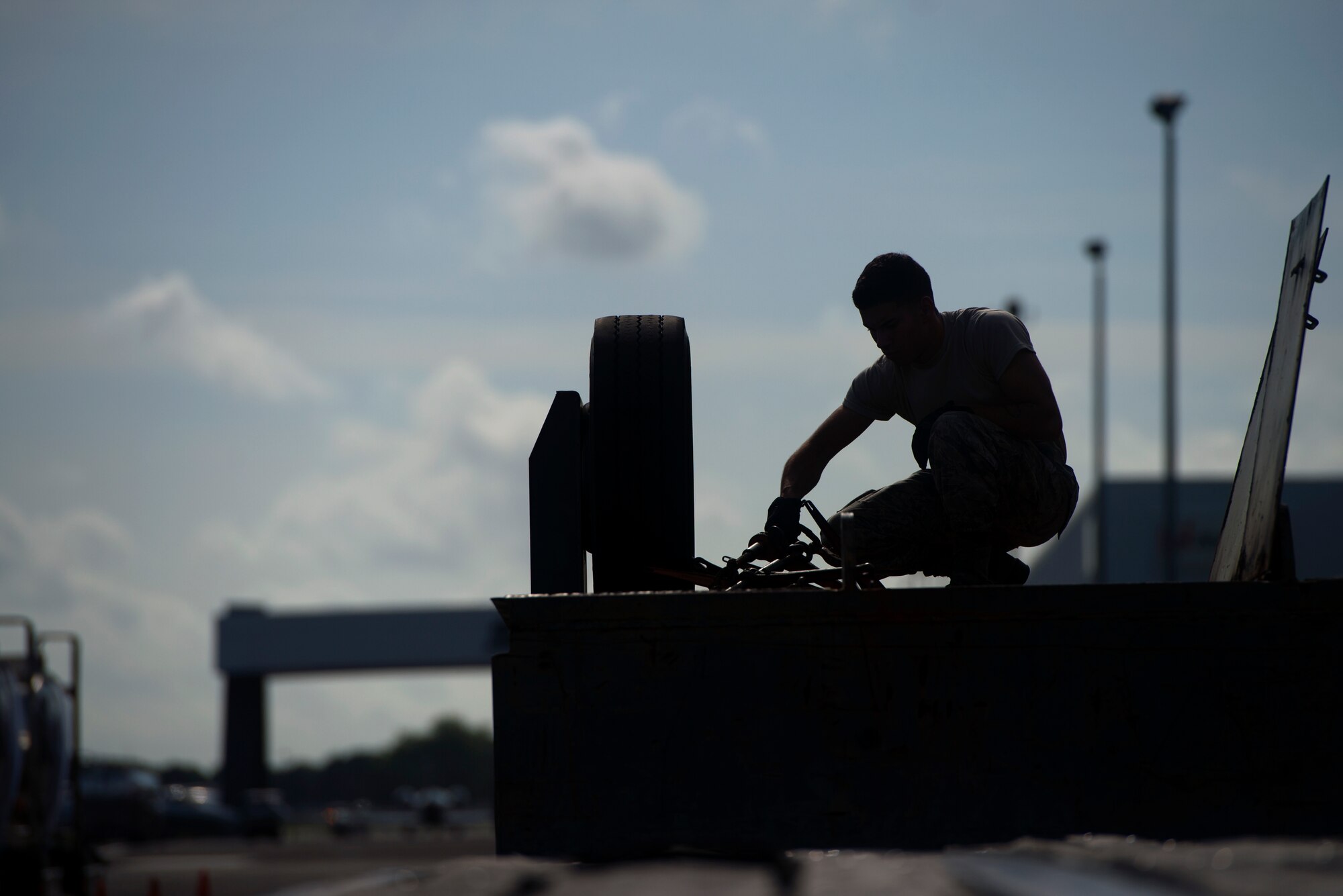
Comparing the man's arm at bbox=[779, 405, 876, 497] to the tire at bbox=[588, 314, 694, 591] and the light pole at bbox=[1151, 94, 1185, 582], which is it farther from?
the light pole at bbox=[1151, 94, 1185, 582]

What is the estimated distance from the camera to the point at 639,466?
4402 mm

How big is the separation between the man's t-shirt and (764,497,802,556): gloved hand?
47 cm

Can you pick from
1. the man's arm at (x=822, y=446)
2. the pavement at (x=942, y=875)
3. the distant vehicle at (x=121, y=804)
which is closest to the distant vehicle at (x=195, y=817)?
the distant vehicle at (x=121, y=804)

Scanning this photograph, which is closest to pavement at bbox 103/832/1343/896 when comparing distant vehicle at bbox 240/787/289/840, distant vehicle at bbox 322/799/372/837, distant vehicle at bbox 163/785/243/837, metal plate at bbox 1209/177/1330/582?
metal plate at bbox 1209/177/1330/582

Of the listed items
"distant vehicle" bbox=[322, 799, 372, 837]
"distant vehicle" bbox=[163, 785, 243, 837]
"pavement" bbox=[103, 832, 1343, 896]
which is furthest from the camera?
"distant vehicle" bbox=[322, 799, 372, 837]

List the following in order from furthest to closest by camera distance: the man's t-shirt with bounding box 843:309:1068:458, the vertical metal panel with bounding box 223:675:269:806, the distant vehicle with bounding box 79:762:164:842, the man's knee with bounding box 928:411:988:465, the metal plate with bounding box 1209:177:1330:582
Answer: the vertical metal panel with bounding box 223:675:269:806 → the distant vehicle with bounding box 79:762:164:842 → the man's t-shirt with bounding box 843:309:1068:458 → the man's knee with bounding box 928:411:988:465 → the metal plate with bounding box 1209:177:1330:582

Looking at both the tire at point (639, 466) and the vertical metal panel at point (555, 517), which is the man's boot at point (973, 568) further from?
the vertical metal panel at point (555, 517)

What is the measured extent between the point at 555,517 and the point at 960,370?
55.1 inches

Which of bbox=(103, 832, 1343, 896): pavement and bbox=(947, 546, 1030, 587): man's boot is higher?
bbox=(947, 546, 1030, 587): man's boot

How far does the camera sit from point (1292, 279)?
4.17 metres

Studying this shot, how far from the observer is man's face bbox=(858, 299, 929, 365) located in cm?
462

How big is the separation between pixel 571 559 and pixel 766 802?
125 cm

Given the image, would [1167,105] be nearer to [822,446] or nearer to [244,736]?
[822,446]

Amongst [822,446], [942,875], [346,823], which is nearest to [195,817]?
[346,823]
